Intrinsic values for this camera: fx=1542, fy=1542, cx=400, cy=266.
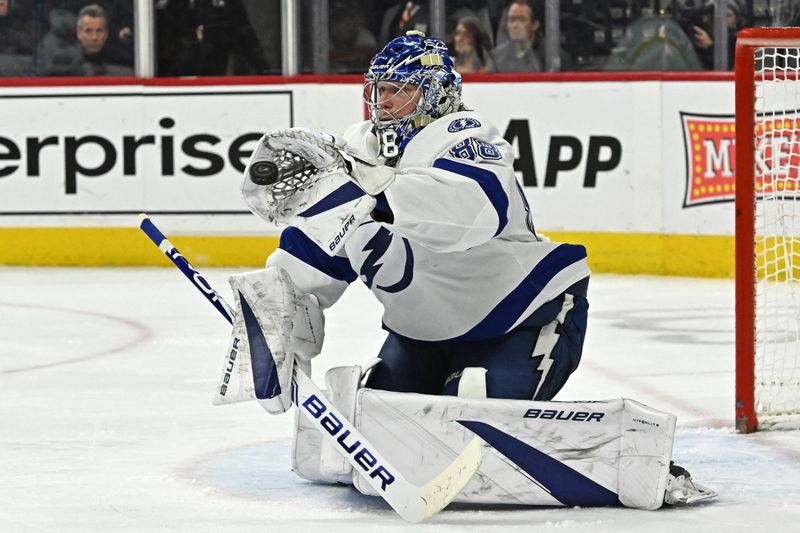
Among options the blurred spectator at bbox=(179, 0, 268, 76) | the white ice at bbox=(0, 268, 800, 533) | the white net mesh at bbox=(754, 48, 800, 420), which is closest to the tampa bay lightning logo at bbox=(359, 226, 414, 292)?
the white ice at bbox=(0, 268, 800, 533)

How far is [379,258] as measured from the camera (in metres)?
2.71

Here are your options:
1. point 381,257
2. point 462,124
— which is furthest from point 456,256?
point 462,124

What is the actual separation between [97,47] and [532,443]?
16.5ft

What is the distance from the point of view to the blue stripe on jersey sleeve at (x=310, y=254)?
280 cm

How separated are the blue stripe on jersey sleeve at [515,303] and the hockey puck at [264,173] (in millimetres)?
573

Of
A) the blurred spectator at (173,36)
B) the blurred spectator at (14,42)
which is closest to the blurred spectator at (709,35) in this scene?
the blurred spectator at (173,36)

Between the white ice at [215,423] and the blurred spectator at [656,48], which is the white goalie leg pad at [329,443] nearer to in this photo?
the white ice at [215,423]

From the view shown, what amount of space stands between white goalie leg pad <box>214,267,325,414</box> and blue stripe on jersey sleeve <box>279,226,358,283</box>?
3.8 inches

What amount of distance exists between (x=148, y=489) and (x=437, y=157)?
81cm

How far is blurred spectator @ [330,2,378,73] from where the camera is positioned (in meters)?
7.05

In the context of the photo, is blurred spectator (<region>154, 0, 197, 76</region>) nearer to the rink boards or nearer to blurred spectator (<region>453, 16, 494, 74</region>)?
the rink boards

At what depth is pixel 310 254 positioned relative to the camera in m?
2.80

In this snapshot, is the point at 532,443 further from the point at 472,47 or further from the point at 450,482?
the point at 472,47

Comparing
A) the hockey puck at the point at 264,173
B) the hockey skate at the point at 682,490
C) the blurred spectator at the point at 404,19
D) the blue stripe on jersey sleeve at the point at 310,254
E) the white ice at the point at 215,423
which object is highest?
the blurred spectator at the point at 404,19
